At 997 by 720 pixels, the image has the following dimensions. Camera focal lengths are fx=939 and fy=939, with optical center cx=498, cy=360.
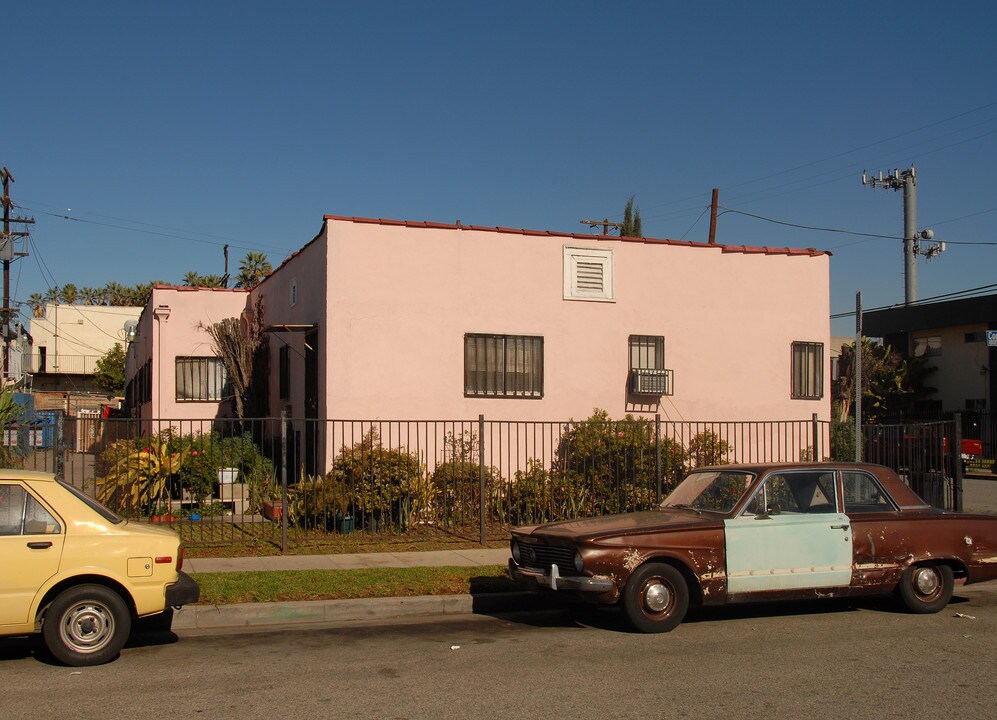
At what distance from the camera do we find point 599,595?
8273 millimetres

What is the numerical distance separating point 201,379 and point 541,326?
389 inches

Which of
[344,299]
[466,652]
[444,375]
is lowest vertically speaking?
[466,652]

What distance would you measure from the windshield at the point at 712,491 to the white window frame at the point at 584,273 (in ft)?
22.5

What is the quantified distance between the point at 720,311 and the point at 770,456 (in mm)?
2829

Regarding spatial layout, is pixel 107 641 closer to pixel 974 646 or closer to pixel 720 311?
pixel 974 646

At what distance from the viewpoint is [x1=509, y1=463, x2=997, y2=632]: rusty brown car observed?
841 centimetres

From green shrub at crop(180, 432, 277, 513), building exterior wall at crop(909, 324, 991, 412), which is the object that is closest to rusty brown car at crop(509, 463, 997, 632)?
green shrub at crop(180, 432, 277, 513)

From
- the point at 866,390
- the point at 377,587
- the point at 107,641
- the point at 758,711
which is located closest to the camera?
the point at 758,711

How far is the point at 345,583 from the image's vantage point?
10.2 metres

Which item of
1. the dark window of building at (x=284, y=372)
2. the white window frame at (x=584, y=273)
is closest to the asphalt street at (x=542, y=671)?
the white window frame at (x=584, y=273)

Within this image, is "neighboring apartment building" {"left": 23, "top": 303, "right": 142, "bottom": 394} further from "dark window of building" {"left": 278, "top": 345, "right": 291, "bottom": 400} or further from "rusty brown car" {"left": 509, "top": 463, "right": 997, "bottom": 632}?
"rusty brown car" {"left": 509, "top": 463, "right": 997, "bottom": 632}

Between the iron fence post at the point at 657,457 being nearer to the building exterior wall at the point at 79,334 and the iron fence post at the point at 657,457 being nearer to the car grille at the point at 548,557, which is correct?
the car grille at the point at 548,557

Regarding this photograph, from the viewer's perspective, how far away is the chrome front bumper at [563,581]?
8.24m

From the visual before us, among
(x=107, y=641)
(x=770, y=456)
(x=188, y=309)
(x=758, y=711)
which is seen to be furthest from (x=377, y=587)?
(x=188, y=309)
